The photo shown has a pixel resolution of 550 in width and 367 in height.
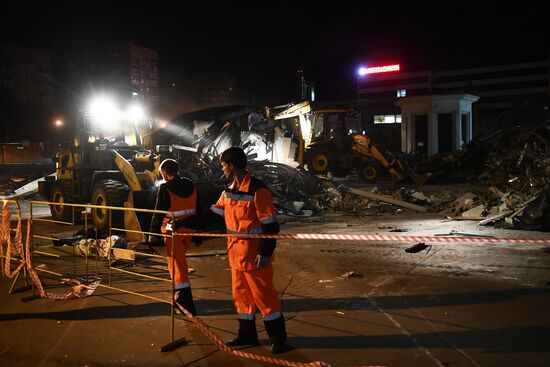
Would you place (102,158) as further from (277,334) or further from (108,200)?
(277,334)

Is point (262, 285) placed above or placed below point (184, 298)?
above

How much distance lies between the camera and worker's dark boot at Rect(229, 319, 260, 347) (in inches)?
180

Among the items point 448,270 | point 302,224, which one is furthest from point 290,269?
point 302,224

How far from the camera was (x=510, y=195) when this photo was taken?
1156cm

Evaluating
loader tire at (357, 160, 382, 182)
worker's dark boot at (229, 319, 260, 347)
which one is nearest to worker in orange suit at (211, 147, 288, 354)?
worker's dark boot at (229, 319, 260, 347)

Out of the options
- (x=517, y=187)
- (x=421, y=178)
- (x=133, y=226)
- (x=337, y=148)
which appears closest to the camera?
(x=133, y=226)

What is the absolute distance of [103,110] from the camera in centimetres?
1264

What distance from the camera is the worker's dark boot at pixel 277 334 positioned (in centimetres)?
441

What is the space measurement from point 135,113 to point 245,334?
951 centimetres

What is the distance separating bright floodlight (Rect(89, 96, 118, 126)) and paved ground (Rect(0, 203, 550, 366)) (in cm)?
502

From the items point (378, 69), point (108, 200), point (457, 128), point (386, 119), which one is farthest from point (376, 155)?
point (378, 69)

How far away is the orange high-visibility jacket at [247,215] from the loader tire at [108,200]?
7121 mm

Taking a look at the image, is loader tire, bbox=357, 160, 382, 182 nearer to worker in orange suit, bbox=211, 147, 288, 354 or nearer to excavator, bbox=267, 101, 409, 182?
excavator, bbox=267, 101, 409, 182

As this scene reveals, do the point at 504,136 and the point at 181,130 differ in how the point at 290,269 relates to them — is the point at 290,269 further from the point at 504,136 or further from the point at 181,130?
the point at 181,130
